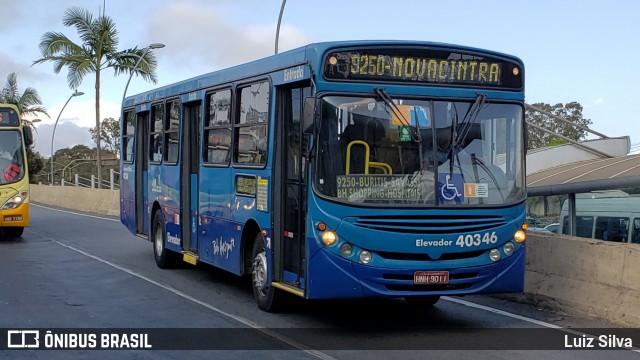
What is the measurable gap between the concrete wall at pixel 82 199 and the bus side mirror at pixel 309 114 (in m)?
25.6

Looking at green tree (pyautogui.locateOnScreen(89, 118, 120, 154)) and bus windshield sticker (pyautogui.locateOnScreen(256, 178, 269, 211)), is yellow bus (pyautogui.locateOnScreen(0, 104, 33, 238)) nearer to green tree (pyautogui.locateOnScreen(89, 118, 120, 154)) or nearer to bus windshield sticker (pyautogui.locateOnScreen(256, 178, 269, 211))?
bus windshield sticker (pyautogui.locateOnScreen(256, 178, 269, 211))

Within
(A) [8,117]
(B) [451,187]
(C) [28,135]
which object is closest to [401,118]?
(B) [451,187]

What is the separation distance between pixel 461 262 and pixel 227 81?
179 inches

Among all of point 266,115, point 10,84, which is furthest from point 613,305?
point 10,84

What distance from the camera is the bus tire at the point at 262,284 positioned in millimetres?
Result: 10125

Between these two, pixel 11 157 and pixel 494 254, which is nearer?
pixel 494 254

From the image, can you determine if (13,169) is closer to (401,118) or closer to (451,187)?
(401,118)

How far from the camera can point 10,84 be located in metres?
60.6

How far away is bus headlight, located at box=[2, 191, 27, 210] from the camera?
20.0 metres

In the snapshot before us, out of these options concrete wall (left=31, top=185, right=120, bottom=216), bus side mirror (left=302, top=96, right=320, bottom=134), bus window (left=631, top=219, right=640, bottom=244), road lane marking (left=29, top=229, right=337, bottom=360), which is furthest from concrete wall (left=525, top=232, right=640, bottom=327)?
concrete wall (left=31, top=185, right=120, bottom=216)

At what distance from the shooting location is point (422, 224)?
866 centimetres

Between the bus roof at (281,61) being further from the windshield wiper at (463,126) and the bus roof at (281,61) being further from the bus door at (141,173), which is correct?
the bus door at (141,173)

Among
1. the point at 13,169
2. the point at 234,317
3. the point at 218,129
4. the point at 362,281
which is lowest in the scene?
the point at 234,317

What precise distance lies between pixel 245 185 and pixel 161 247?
15.3ft
